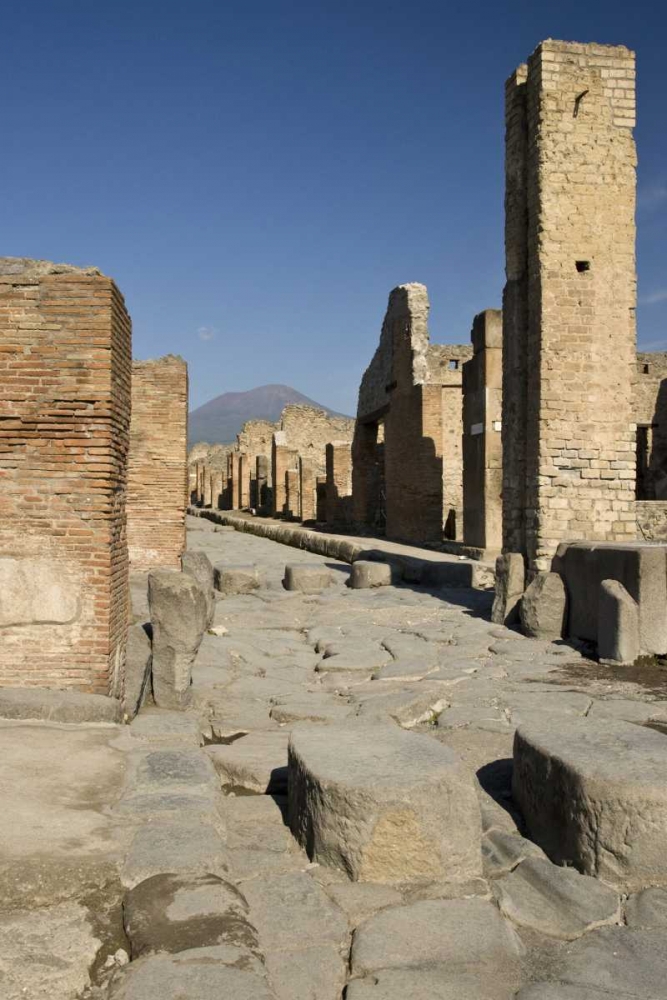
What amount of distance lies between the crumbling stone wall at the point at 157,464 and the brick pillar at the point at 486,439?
17.5ft

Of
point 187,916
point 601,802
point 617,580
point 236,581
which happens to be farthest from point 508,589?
point 187,916

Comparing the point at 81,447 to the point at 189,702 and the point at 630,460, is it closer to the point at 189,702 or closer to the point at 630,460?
the point at 189,702

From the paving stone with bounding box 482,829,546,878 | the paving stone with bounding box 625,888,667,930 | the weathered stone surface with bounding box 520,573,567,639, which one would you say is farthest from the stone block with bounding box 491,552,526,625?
the paving stone with bounding box 625,888,667,930

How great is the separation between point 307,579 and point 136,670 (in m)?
6.29

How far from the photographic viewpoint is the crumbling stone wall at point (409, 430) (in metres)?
17.0

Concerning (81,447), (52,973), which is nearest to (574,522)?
(81,447)

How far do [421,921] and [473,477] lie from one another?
12.2m

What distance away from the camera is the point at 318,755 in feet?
10.7

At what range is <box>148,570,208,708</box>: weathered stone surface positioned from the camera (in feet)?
16.6

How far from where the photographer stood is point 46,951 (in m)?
2.16

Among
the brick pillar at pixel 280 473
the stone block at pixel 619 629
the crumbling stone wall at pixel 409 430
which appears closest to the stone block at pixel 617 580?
the stone block at pixel 619 629

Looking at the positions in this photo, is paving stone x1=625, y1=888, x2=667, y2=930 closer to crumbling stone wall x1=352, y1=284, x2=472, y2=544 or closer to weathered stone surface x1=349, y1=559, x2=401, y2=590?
weathered stone surface x1=349, y1=559, x2=401, y2=590

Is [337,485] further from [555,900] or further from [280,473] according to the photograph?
[555,900]

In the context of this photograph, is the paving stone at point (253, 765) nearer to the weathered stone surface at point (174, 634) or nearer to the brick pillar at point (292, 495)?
the weathered stone surface at point (174, 634)
